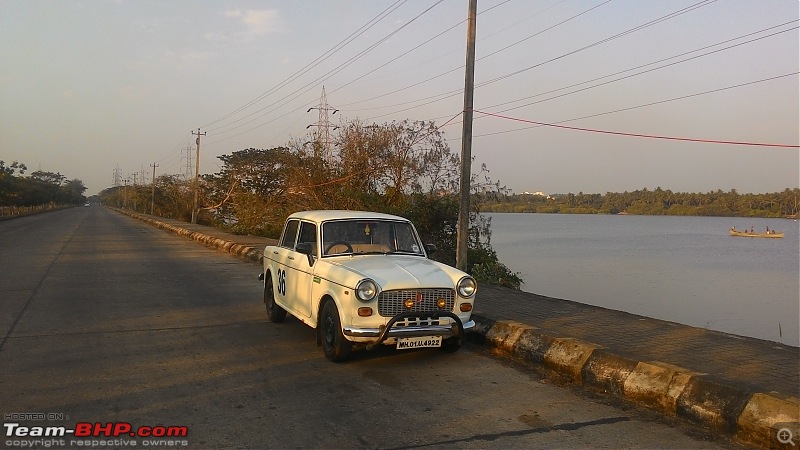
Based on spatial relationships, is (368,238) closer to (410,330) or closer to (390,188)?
(410,330)

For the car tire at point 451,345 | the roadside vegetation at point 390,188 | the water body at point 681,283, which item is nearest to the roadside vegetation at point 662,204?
the water body at point 681,283

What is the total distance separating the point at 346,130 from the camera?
24.0 meters

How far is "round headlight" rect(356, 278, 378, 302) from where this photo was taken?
247 inches

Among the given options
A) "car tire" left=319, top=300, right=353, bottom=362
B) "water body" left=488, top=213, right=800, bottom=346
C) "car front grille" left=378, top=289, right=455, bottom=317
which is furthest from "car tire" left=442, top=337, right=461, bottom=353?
"water body" left=488, top=213, right=800, bottom=346

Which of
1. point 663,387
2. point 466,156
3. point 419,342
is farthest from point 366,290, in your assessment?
point 466,156

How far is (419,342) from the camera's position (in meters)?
6.44

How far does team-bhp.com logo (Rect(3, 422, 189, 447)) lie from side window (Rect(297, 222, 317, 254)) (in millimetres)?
3520

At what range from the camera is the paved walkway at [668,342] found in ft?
19.1

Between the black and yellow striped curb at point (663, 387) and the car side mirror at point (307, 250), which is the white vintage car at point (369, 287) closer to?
the car side mirror at point (307, 250)

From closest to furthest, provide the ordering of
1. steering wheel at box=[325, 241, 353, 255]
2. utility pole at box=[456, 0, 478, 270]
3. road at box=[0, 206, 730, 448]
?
road at box=[0, 206, 730, 448], steering wheel at box=[325, 241, 353, 255], utility pole at box=[456, 0, 478, 270]

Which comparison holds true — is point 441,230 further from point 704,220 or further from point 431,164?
point 704,220

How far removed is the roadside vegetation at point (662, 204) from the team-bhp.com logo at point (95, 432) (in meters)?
49.7

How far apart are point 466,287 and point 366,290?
1.24m

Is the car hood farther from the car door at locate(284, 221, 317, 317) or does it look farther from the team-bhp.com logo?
the team-bhp.com logo
